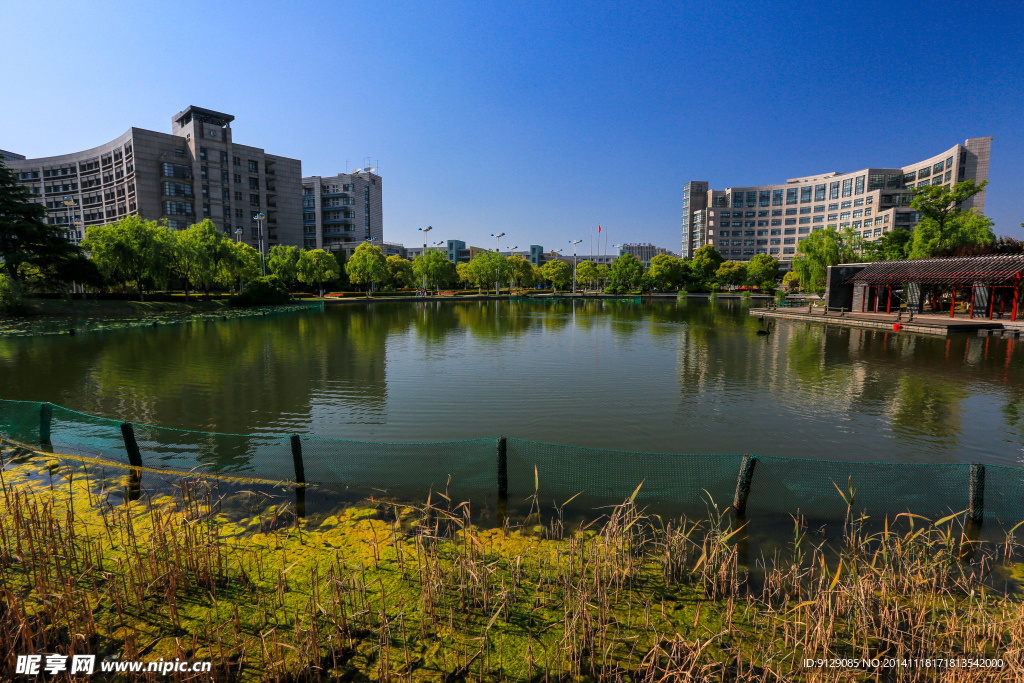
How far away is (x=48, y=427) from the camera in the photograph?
1038cm

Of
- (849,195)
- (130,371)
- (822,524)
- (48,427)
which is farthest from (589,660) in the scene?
(849,195)

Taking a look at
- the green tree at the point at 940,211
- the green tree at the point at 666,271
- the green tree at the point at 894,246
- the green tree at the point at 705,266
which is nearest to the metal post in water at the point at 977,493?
the green tree at the point at 940,211

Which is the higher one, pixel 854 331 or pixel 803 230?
pixel 803 230

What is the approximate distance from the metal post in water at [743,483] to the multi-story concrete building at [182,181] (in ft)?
309

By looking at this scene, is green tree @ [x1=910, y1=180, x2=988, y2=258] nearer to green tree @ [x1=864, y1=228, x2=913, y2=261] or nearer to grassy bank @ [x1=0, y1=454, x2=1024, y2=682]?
green tree @ [x1=864, y1=228, x2=913, y2=261]

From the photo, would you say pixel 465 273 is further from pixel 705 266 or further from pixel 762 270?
pixel 762 270

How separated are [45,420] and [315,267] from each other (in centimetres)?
7512

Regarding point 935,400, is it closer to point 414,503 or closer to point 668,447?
point 668,447

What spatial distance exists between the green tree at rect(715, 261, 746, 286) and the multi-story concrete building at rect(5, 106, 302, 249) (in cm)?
9754

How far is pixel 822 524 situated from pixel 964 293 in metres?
53.8

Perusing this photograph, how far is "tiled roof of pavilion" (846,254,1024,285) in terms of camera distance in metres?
35.7

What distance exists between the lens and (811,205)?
490 ft

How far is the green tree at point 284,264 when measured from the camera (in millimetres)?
77938

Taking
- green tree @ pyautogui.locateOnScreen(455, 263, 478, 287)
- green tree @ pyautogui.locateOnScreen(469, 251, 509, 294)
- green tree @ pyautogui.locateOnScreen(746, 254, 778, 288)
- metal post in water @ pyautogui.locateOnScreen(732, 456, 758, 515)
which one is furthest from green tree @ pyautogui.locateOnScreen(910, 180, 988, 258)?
green tree @ pyautogui.locateOnScreen(455, 263, 478, 287)
